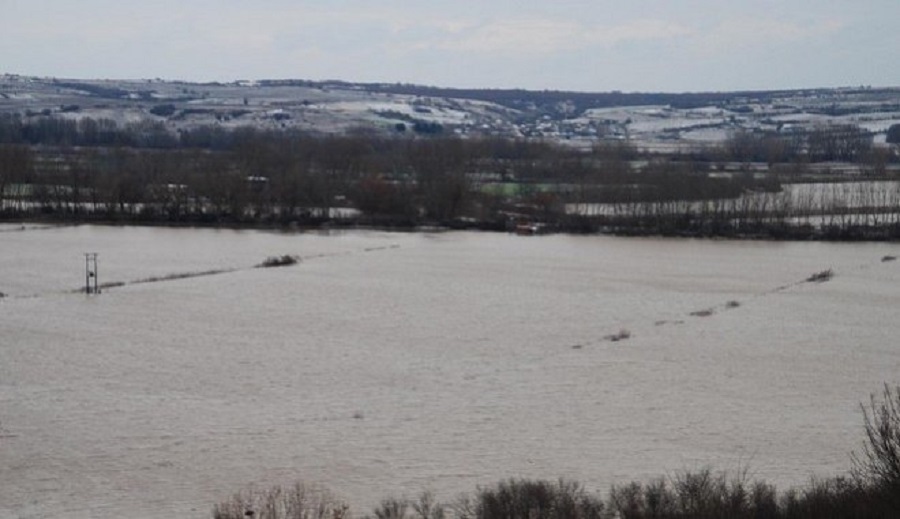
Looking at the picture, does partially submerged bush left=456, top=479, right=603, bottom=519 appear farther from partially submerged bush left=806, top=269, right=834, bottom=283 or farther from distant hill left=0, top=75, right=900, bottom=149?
distant hill left=0, top=75, right=900, bottom=149

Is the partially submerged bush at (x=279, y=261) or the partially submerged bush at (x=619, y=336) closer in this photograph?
the partially submerged bush at (x=619, y=336)

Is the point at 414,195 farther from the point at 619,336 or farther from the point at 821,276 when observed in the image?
the point at 619,336

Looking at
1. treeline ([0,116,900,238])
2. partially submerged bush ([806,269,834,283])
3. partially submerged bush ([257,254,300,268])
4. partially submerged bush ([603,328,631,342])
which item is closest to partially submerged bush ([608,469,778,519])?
partially submerged bush ([603,328,631,342])

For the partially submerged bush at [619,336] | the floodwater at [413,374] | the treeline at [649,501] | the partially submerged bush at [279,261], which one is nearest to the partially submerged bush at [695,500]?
the treeline at [649,501]

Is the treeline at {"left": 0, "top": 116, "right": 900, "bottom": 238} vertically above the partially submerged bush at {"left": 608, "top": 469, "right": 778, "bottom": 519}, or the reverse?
the treeline at {"left": 0, "top": 116, "right": 900, "bottom": 238}

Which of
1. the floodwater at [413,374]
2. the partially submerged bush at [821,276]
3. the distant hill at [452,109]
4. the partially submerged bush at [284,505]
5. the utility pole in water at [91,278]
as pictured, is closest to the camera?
the partially submerged bush at [284,505]

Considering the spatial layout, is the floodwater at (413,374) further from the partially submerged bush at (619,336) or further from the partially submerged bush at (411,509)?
the partially submerged bush at (411,509)
